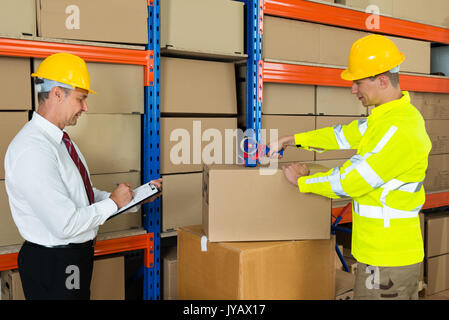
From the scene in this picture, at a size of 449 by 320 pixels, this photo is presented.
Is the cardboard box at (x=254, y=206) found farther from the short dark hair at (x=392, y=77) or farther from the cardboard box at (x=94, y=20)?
the cardboard box at (x=94, y=20)

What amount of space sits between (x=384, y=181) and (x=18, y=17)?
6.23 ft

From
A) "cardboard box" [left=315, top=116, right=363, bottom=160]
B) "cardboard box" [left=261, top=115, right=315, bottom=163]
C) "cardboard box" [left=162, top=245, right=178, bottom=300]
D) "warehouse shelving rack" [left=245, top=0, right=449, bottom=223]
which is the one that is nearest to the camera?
"cardboard box" [left=162, top=245, right=178, bottom=300]

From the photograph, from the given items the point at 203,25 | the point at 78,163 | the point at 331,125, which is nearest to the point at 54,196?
the point at 78,163

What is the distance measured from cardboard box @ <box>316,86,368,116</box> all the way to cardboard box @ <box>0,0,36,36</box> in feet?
6.83

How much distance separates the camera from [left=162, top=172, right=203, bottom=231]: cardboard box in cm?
277

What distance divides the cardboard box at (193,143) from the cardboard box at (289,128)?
0.30 m

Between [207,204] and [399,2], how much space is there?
2.80m

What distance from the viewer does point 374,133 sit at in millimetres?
1913

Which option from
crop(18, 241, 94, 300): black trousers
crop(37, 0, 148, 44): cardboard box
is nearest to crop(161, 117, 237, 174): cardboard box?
crop(37, 0, 148, 44): cardboard box

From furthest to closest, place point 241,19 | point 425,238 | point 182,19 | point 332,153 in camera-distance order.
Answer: point 425,238 → point 332,153 → point 241,19 → point 182,19

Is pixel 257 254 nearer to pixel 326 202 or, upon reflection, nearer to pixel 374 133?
pixel 326 202

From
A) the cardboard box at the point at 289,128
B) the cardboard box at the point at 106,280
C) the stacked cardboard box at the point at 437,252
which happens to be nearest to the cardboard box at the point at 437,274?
the stacked cardboard box at the point at 437,252

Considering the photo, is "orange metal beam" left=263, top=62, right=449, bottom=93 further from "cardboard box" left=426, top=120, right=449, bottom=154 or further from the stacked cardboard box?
the stacked cardboard box

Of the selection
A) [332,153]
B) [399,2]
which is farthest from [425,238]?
[399,2]
